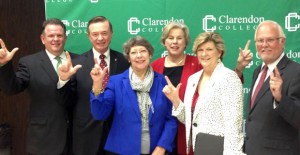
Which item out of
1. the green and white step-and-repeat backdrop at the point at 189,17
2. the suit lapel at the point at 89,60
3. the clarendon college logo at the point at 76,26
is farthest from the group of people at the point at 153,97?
the clarendon college logo at the point at 76,26

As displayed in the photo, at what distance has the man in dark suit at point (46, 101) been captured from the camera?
3.17 metres

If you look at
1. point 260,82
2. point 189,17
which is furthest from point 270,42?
point 189,17

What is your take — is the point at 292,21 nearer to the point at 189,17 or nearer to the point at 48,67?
the point at 189,17

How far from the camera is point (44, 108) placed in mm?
3178

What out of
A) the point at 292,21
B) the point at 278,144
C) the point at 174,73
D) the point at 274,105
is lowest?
the point at 278,144

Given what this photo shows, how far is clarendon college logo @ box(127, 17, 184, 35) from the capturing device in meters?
3.99

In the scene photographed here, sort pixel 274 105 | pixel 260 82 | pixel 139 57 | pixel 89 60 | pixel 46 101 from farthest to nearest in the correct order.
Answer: pixel 89 60, pixel 46 101, pixel 139 57, pixel 260 82, pixel 274 105

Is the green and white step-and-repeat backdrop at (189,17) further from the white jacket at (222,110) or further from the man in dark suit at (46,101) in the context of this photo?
the white jacket at (222,110)

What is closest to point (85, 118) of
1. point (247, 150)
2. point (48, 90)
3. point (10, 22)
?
point (48, 90)

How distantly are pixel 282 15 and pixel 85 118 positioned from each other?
7.11ft

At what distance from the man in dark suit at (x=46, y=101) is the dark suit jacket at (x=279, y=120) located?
152 centimetres

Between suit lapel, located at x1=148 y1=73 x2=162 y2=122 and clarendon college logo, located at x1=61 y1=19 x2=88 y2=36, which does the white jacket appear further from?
clarendon college logo, located at x1=61 y1=19 x2=88 y2=36

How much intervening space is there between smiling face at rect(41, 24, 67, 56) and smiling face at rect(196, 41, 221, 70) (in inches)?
48.6

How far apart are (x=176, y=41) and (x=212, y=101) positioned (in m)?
0.79
